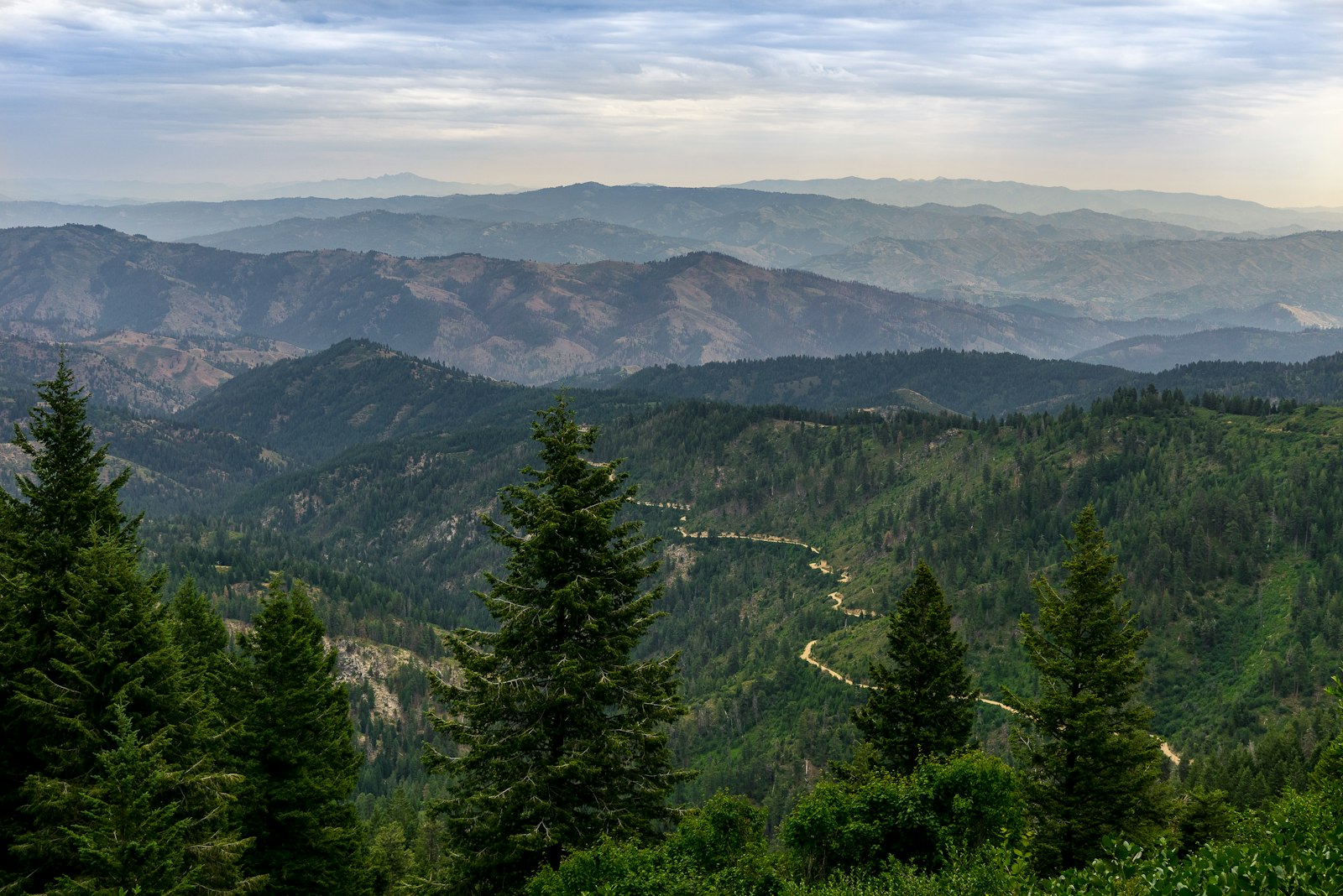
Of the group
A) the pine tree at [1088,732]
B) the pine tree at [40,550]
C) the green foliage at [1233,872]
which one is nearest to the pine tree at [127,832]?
the pine tree at [40,550]

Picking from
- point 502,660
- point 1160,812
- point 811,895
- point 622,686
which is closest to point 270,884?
point 502,660

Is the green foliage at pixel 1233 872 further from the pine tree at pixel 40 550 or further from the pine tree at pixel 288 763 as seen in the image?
the pine tree at pixel 40 550

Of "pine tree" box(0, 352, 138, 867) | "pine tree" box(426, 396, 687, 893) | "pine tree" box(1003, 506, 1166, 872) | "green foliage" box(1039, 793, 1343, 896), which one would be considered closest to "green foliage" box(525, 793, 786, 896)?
"pine tree" box(426, 396, 687, 893)

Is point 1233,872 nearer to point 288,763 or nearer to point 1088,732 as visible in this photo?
point 1088,732

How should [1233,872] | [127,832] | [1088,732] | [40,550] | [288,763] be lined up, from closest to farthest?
[1233,872] → [127,832] → [40,550] → [288,763] → [1088,732]

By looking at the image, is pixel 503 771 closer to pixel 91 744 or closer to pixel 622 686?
pixel 622 686

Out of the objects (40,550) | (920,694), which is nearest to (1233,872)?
(920,694)
